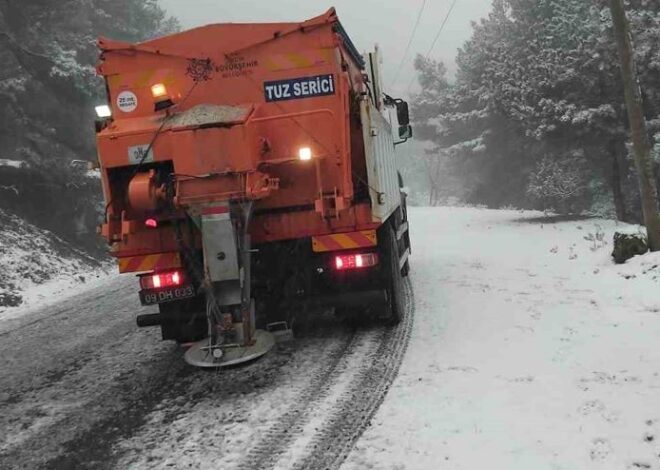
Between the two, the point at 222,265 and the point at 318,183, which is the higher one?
the point at 318,183

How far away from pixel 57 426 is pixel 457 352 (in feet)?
11.6

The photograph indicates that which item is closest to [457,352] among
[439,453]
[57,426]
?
[439,453]

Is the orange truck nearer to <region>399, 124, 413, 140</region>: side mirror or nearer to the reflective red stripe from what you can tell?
the reflective red stripe

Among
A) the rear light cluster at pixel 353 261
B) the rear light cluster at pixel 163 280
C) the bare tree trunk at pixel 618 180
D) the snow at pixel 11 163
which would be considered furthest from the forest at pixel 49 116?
the bare tree trunk at pixel 618 180

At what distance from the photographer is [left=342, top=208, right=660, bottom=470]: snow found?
366 centimetres

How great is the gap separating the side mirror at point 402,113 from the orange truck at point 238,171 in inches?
118

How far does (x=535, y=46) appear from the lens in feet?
70.7

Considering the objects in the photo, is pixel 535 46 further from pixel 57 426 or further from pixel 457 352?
pixel 57 426

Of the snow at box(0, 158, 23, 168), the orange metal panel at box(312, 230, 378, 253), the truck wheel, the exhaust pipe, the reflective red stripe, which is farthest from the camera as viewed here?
the snow at box(0, 158, 23, 168)

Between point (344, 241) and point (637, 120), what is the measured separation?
22.1 feet

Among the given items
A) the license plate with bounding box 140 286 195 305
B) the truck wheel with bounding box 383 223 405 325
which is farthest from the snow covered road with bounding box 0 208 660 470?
the license plate with bounding box 140 286 195 305

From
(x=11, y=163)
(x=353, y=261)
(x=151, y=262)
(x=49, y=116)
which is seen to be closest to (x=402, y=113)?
(x=353, y=261)

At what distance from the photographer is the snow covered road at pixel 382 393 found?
3.79 meters

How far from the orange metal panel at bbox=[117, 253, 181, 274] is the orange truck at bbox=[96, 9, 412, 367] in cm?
1
